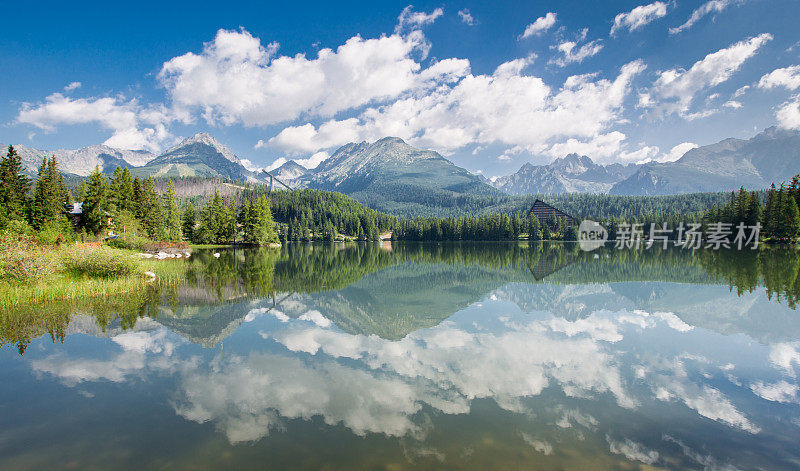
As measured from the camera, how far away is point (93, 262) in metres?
25.0

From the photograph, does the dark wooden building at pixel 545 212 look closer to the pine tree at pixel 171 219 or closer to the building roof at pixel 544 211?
the building roof at pixel 544 211

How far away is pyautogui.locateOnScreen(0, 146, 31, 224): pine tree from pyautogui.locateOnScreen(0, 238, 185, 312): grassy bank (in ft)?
111

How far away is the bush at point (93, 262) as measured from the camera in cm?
2495

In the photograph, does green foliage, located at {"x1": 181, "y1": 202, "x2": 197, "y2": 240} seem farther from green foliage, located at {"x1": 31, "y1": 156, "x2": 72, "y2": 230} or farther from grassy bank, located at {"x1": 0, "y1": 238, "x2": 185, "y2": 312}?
grassy bank, located at {"x1": 0, "y1": 238, "x2": 185, "y2": 312}

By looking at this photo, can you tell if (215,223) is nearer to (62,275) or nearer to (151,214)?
(151,214)

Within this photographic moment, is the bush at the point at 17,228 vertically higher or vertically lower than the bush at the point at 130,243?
higher

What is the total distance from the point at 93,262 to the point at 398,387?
26265 mm

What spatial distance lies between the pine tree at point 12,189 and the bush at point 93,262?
108 feet

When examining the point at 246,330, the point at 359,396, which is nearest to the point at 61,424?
the point at 359,396

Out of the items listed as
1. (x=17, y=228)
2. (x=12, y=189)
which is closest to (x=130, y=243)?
(x=17, y=228)

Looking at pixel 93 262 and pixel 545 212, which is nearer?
pixel 93 262

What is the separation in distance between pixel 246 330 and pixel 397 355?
23.8 ft

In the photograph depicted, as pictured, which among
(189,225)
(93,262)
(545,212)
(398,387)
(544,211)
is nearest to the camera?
(398,387)

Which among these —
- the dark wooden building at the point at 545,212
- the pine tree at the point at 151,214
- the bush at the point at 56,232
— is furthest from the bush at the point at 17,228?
the dark wooden building at the point at 545,212
